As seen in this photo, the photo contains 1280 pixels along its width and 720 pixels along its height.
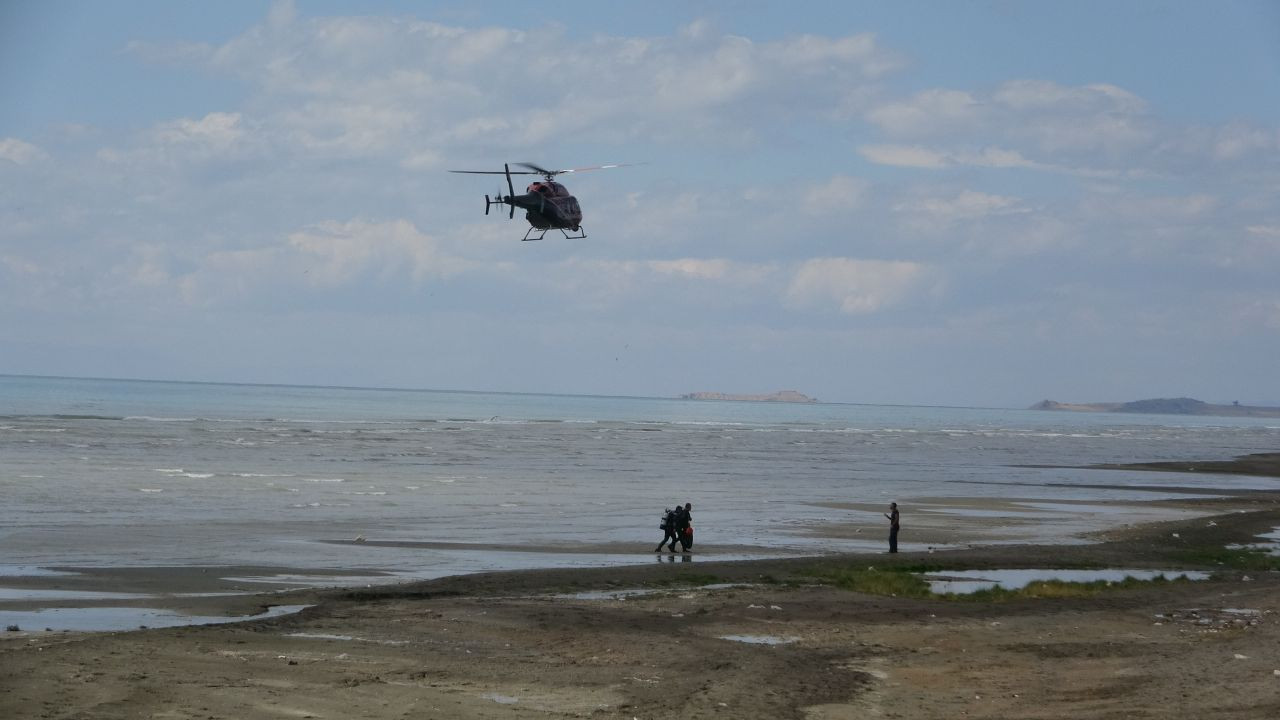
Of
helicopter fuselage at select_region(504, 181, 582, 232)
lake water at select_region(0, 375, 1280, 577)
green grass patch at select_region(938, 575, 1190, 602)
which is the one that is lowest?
lake water at select_region(0, 375, 1280, 577)

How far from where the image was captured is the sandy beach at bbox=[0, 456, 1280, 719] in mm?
13703

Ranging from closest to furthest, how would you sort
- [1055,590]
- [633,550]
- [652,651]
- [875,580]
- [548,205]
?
[652,651], [1055,590], [875,580], [633,550], [548,205]

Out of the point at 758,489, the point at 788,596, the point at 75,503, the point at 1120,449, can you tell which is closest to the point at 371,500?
the point at 75,503

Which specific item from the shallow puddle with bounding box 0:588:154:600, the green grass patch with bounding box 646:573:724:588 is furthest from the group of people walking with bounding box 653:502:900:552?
the shallow puddle with bounding box 0:588:154:600

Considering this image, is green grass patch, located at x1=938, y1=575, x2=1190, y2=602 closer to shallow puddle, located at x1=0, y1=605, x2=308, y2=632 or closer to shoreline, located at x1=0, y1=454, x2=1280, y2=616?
shoreline, located at x1=0, y1=454, x2=1280, y2=616

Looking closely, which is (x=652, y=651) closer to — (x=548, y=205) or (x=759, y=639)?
(x=759, y=639)

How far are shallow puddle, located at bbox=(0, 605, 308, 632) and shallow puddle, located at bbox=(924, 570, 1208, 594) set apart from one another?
12.5 m

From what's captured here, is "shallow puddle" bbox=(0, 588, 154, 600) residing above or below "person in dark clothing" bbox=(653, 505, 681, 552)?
below

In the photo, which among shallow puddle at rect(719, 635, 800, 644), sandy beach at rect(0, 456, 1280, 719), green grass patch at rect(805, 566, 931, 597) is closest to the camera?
sandy beach at rect(0, 456, 1280, 719)

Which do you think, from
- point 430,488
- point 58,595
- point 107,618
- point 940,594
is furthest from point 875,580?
point 430,488

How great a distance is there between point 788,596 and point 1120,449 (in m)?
94.1

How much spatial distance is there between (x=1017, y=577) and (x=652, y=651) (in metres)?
11.9

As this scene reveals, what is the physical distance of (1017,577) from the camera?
26125 mm

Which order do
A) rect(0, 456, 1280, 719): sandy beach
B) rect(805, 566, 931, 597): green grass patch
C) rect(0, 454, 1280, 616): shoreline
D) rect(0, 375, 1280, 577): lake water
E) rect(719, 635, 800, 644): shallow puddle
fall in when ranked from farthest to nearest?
rect(0, 375, 1280, 577): lake water, rect(805, 566, 931, 597): green grass patch, rect(0, 454, 1280, 616): shoreline, rect(719, 635, 800, 644): shallow puddle, rect(0, 456, 1280, 719): sandy beach
